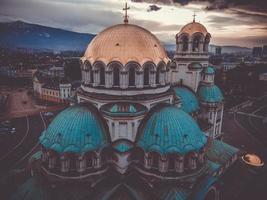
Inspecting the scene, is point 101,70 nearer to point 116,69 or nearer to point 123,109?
point 116,69

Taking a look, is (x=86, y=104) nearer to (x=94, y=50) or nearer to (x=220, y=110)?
(x=94, y=50)

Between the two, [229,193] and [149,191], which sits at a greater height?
[149,191]

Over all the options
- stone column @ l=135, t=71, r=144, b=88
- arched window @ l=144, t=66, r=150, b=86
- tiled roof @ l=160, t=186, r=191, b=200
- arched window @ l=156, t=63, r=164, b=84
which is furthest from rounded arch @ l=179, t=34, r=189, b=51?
tiled roof @ l=160, t=186, r=191, b=200

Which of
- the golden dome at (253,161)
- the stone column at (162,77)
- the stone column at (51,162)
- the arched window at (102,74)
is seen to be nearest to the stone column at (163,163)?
the stone column at (162,77)

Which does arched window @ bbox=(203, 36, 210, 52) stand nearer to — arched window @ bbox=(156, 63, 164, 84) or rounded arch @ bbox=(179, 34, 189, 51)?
rounded arch @ bbox=(179, 34, 189, 51)

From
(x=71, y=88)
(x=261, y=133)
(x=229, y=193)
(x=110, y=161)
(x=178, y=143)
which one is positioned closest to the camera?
(x=178, y=143)

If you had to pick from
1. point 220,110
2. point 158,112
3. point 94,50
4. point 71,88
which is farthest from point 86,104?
point 71,88

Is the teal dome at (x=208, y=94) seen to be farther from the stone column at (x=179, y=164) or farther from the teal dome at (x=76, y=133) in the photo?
the teal dome at (x=76, y=133)
